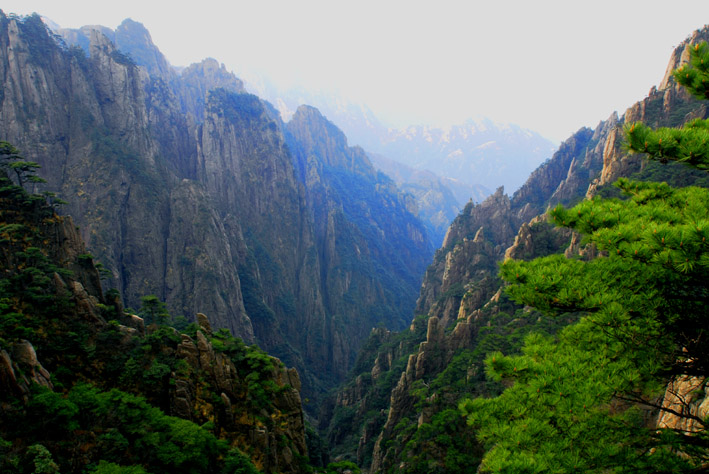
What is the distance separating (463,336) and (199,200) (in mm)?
52002

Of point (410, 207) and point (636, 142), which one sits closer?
point (636, 142)

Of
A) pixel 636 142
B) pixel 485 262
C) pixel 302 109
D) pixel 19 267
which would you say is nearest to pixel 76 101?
pixel 19 267

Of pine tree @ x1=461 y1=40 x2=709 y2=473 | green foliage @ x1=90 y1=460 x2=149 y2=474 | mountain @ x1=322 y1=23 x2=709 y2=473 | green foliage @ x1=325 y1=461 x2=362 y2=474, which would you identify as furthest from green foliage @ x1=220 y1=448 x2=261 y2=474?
pine tree @ x1=461 y1=40 x2=709 y2=473

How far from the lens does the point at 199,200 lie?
70500 millimetres

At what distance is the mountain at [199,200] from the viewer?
197 feet

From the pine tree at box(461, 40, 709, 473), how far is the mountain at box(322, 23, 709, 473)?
141 inches

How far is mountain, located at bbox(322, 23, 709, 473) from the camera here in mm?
28797

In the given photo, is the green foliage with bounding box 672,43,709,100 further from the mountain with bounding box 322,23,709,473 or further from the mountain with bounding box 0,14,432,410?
the mountain with bounding box 0,14,432,410

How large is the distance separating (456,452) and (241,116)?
300 ft

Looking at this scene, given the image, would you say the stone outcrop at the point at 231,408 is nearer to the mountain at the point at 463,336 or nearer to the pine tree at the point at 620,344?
the mountain at the point at 463,336

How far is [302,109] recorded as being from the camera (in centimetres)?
16512

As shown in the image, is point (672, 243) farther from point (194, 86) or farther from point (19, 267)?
point (194, 86)

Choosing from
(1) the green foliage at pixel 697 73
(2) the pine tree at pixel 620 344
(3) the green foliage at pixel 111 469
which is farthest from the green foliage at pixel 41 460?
(1) the green foliage at pixel 697 73

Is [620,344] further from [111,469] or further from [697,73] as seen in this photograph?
[111,469]
